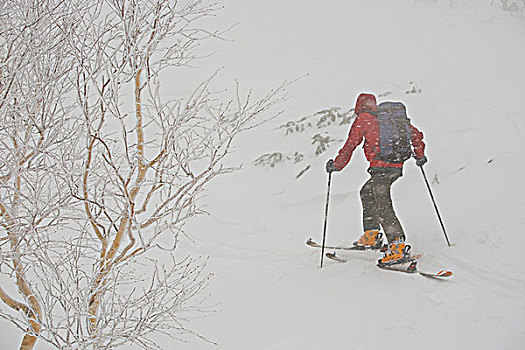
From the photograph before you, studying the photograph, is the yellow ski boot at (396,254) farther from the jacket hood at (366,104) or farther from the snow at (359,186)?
the jacket hood at (366,104)

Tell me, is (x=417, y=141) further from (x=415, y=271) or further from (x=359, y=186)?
(x=359, y=186)

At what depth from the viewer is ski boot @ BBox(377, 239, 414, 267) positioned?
270 cm

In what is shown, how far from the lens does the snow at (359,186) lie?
2.34 meters

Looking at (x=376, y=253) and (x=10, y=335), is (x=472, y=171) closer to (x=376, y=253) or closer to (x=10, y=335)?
(x=376, y=253)

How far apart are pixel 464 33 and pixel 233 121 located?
3.99 meters

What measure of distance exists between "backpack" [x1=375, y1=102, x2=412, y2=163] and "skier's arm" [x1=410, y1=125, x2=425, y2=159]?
0.04 m

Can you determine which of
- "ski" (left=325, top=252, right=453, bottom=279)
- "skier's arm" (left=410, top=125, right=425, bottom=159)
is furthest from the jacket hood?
"ski" (left=325, top=252, right=453, bottom=279)

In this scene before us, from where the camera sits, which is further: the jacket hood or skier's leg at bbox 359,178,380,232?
skier's leg at bbox 359,178,380,232

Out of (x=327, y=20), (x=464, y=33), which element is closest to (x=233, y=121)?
(x=464, y=33)

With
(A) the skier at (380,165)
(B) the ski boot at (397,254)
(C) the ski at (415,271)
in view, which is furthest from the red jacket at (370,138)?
(C) the ski at (415,271)

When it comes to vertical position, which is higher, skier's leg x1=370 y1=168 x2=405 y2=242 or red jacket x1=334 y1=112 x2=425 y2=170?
red jacket x1=334 y1=112 x2=425 y2=170

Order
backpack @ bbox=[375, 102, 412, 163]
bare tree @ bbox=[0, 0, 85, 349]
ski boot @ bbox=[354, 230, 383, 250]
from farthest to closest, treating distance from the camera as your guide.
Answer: ski boot @ bbox=[354, 230, 383, 250] → backpack @ bbox=[375, 102, 412, 163] → bare tree @ bbox=[0, 0, 85, 349]

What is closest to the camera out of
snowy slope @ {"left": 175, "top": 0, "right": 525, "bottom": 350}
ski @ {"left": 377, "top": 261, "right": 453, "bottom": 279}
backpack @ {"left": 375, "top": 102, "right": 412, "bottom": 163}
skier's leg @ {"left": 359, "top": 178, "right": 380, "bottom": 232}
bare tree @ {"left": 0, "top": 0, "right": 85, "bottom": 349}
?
bare tree @ {"left": 0, "top": 0, "right": 85, "bottom": 349}

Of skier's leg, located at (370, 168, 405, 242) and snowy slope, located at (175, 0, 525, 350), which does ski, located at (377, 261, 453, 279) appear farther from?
skier's leg, located at (370, 168, 405, 242)
